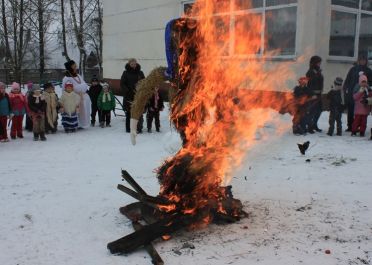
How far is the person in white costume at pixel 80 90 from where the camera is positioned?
1195 centimetres

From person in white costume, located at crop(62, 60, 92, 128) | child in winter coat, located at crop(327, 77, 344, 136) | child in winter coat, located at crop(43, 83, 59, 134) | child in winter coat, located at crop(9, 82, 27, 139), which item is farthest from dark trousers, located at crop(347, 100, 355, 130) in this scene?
child in winter coat, located at crop(9, 82, 27, 139)

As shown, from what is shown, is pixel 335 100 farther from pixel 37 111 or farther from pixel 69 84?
pixel 37 111

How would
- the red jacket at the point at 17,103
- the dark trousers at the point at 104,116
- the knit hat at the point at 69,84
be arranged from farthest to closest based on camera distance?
the dark trousers at the point at 104,116
the knit hat at the point at 69,84
the red jacket at the point at 17,103

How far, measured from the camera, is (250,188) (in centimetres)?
650

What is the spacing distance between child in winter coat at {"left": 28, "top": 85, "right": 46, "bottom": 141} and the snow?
775 millimetres

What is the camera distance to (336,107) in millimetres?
11023

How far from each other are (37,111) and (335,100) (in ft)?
24.5

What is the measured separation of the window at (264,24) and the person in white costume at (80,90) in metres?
4.35

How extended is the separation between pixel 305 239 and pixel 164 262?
1562 millimetres

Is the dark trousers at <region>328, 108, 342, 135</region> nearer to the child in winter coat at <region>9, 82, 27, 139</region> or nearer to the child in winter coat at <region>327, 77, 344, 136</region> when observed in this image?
the child in winter coat at <region>327, 77, 344, 136</region>

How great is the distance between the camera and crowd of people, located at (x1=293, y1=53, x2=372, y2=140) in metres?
10.8

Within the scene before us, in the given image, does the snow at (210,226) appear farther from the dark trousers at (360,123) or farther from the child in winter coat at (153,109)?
the child in winter coat at (153,109)

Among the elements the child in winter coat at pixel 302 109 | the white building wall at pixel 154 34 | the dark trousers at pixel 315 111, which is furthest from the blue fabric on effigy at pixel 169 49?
the white building wall at pixel 154 34

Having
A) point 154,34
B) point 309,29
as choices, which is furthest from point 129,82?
point 154,34
